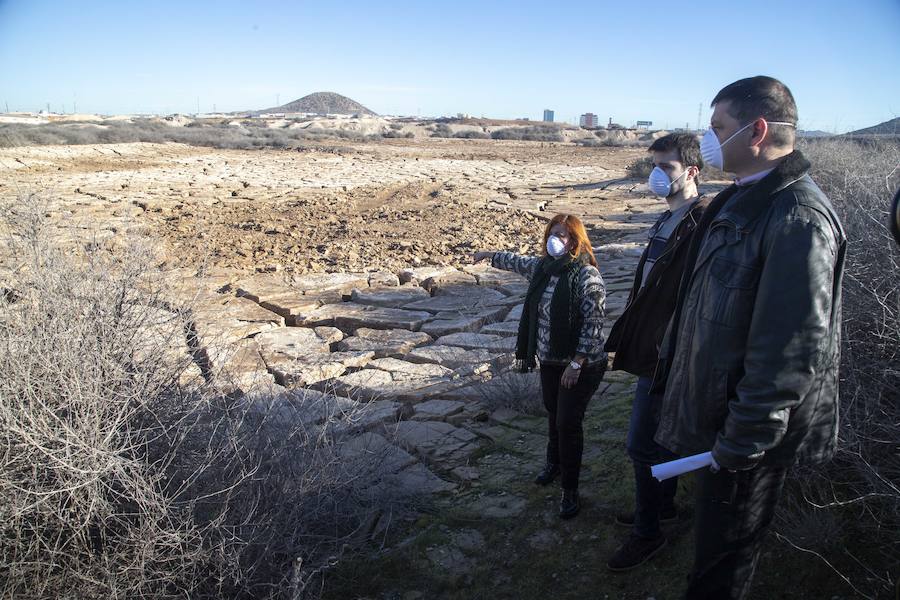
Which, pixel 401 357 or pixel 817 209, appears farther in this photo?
pixel 401 357

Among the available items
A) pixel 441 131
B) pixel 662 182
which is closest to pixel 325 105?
pixel 441 131

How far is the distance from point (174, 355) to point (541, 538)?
6.07 ft

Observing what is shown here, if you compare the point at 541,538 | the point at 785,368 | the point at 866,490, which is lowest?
the point at 541,538

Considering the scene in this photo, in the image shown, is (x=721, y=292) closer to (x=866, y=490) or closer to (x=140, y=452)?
(x=866, y=490)

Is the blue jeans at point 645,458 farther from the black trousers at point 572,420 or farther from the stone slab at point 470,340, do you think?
the stone slab at point 470,340

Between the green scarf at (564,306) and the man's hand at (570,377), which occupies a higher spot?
the green scarf at (564,306)

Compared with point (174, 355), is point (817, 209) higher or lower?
higher

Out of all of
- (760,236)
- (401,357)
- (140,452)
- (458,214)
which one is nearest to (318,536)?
(140,452)

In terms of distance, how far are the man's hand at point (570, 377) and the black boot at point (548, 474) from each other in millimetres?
585

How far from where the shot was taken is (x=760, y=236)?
73.2 inches

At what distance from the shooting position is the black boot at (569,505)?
3.20 m

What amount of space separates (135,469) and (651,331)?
1984 millimetres

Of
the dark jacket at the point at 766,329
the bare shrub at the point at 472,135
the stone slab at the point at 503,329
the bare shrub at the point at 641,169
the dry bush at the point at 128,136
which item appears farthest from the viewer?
the bare shrub at the point at 472,135

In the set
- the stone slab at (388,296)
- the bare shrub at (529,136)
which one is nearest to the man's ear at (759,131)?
the stone slab at (388,296)
